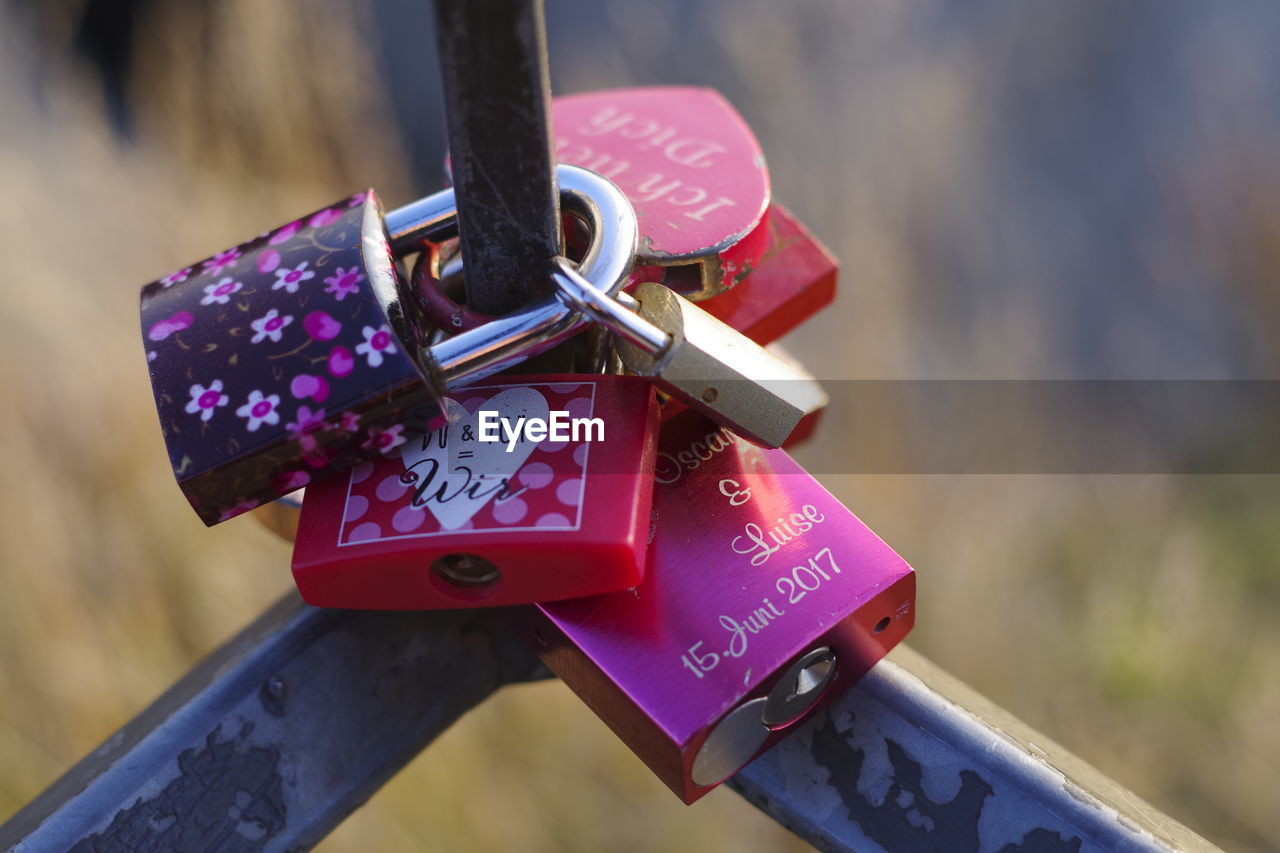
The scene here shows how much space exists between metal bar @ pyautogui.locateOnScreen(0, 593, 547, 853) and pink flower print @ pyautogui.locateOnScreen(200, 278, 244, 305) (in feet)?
0.67

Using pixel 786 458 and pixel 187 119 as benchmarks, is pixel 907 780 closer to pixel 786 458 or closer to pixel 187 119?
pixel 786 458

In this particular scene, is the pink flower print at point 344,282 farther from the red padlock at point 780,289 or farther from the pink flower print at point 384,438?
the red padlock at point 780,289

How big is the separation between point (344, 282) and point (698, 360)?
0.22 m

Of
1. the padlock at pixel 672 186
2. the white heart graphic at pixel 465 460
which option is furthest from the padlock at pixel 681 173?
the white heart graphic at pixel 465 460

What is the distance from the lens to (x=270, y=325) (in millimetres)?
611

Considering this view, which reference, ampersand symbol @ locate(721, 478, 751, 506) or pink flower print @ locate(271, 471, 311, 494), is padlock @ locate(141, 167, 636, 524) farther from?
ampersand symbol @ locate(721, 478, 751, 506)

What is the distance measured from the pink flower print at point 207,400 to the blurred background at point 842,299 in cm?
80

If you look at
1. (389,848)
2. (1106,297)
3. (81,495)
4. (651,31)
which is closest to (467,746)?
(389,848)

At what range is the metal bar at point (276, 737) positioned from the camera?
562mm

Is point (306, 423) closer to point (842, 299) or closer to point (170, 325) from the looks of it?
point (170, 325)

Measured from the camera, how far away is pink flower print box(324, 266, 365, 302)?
613 millimetres

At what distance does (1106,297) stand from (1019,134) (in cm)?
40

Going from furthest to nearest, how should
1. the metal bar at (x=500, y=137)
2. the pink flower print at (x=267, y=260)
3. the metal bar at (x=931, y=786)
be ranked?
the pink flower print at (x=267, y=260) → the metal bar at (x=931, y=786) → the metal bar at (x=500, y=137)

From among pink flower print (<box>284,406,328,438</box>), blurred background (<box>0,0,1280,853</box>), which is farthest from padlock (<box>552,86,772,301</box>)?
blurred background (<box>0,0,1280,853</box>)
